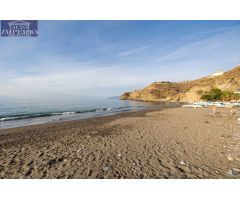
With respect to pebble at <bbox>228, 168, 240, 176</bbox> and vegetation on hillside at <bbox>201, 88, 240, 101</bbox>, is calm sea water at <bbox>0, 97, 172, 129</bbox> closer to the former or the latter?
pebble at <bbox>228, 168, 240, 176</bbox>

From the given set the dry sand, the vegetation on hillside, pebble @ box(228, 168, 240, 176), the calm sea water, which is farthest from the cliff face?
pebble @ box(228, 168, 240, 176)

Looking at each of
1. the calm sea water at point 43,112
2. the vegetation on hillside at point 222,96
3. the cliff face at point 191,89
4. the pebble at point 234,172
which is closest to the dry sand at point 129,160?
the pebble at point 234,172

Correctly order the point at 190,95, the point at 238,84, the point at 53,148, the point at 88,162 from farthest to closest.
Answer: the point at 190,95
the point at 238,84
the point at 53,148
the point at 88,162

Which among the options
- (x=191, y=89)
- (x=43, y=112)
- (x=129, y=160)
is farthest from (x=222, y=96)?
(x=129, y=160)

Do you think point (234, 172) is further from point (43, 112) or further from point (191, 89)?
point (191, 89)

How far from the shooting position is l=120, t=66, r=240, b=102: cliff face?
7575 centimetres

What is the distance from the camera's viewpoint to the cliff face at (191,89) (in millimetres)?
75750

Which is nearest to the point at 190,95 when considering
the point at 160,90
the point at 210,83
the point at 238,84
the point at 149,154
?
the point at 210,83

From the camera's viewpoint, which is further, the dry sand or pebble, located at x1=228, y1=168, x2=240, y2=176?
the dry sand
